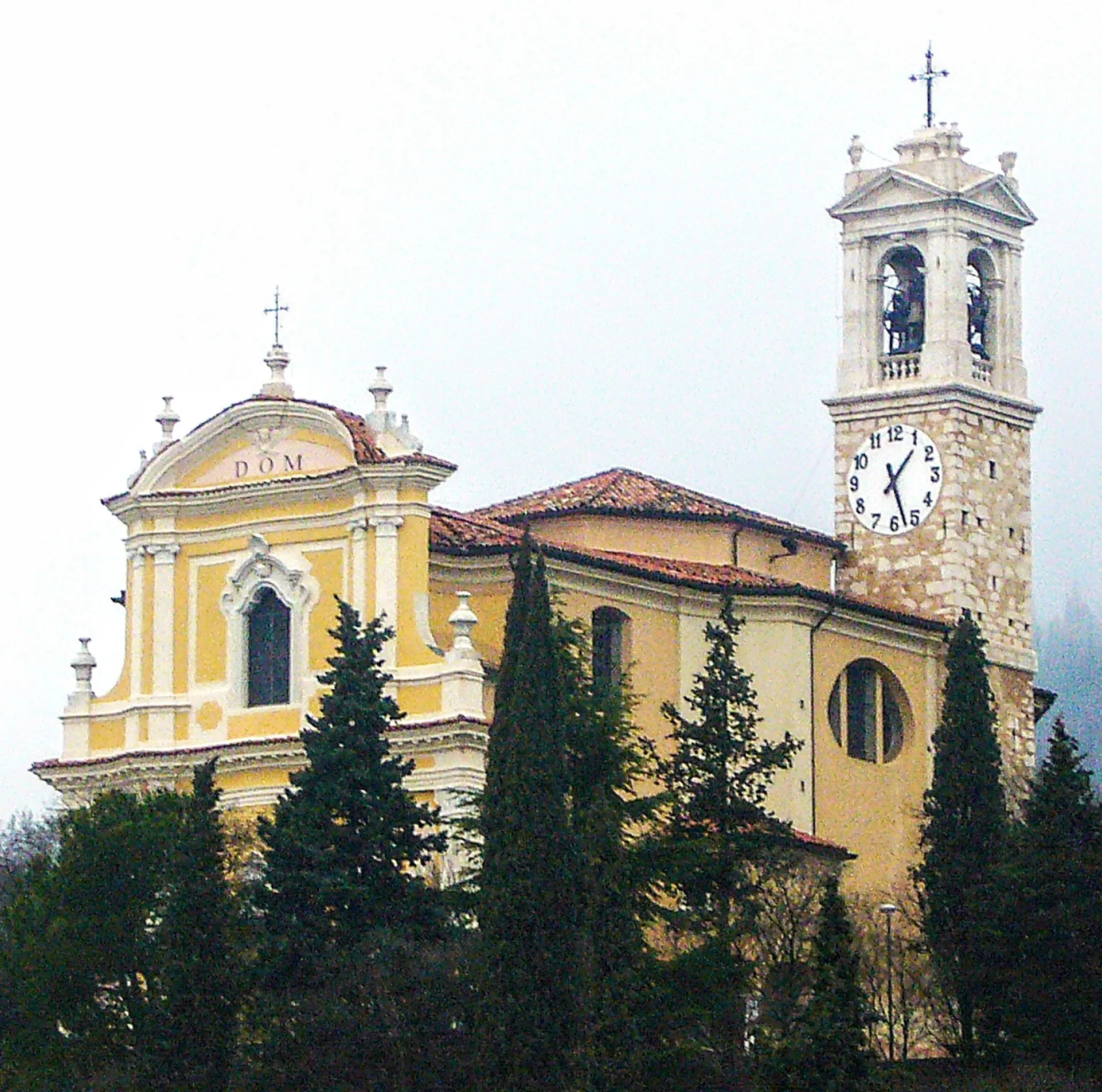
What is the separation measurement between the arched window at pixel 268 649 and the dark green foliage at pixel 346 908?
198 inches

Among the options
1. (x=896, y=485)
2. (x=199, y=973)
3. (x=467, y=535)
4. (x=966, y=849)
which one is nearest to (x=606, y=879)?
(x=199, y=973)

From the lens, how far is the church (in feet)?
190

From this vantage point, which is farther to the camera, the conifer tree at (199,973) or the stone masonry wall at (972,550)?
the stone masonry wall at (972,550)

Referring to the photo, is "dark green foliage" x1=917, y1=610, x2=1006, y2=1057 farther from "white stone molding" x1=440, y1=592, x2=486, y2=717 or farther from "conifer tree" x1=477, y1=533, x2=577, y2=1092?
"conifer tree" x1=477, y1=533, x2=577, y2=1092

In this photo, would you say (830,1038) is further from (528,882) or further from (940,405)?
(940,405)

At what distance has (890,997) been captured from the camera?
177 feet

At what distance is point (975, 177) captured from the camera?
66625 mm

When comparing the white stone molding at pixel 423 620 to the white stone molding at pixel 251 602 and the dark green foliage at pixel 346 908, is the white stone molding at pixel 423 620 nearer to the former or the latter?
the white stone molding at pixel 251 602

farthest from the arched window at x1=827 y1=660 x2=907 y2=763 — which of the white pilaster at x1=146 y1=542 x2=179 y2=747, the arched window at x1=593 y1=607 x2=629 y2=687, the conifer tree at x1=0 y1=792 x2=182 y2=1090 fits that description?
the conifer tree at x1=0 y1=792 x2=182 y2=1090

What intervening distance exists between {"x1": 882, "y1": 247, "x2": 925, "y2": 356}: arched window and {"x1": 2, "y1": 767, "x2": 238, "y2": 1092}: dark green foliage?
17393mm

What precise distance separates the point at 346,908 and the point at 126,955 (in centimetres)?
294

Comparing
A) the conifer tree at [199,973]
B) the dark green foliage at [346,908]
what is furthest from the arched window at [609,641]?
the conifer tree at [199,973]

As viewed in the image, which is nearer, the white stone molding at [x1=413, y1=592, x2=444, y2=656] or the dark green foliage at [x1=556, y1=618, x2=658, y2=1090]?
the dark green foliage at [x1=556, y1=618, x2=658, y2=1090]

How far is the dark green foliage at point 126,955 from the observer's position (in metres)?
48.3
